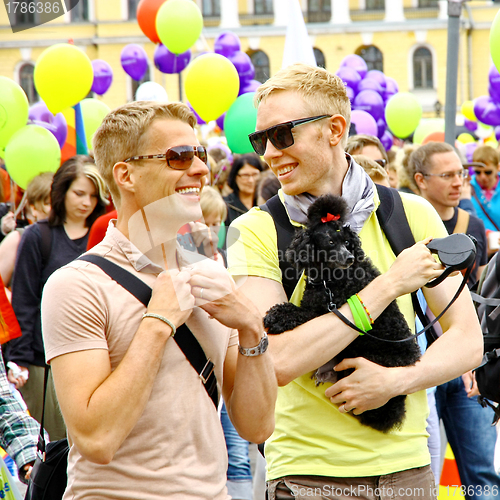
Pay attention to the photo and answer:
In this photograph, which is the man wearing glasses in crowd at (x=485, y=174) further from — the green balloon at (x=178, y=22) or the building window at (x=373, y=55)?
the building window at (x=373, y=55)

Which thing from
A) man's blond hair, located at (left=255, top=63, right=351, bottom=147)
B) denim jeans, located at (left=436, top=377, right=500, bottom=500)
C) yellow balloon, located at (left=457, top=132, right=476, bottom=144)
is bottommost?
yellow balloon, located at (left=457, top=132, right=476, bottom=144)

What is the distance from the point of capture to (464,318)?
2160mm

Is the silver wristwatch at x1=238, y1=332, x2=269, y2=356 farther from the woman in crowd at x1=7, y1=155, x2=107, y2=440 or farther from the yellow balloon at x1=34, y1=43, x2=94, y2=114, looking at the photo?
the yellow balloon at x1=34, y1=43, x2=94, y2=114

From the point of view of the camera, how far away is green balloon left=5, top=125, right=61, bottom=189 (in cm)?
641

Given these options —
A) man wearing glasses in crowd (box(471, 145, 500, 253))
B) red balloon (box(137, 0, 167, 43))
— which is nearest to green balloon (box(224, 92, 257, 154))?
man wearing glasses in crowd (box(471, 145, 500, 253))

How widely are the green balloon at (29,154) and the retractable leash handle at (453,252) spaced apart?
5142 mm

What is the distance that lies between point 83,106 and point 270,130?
7703 mm

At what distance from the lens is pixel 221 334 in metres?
1.90

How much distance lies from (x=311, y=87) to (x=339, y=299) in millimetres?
677

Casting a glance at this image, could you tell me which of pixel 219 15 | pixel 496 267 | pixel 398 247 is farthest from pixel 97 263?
pixel 219 15

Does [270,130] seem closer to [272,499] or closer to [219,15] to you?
[272,499]

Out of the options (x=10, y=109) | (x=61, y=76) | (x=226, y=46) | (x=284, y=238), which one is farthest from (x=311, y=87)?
(x=226, y=46)

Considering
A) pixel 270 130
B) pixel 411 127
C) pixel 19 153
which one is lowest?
pixel 411 127

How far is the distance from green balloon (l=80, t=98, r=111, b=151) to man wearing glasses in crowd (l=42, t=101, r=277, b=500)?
729 centimetres
